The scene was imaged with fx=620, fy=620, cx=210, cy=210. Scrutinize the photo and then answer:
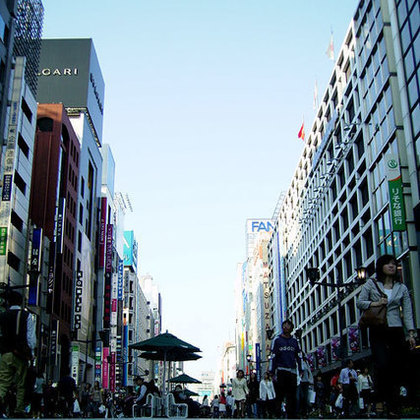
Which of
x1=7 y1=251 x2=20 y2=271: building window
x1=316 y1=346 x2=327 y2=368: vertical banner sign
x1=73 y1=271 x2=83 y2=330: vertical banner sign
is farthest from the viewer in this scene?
x1=73 y1=271 x2=83 y2=330: vertical banner sign

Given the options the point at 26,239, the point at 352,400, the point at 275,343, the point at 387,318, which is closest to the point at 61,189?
the point at 26,239

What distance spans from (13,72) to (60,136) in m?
13.9

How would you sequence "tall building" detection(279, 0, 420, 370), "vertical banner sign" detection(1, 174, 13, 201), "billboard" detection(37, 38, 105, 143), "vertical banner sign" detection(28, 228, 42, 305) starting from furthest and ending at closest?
"billboard" detection(37, 38, 105, 143), "vertical banner sign" detection(28, 228, 42, 305), "vertical banner sign" detection(1, 174, 13, 201), "tall building" detection(279, 0, 420, 370)

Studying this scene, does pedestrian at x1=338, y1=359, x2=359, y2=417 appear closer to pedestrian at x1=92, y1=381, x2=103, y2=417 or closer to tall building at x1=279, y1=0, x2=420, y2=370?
tall building at x1=279, y1=0, x2=420, y2=370

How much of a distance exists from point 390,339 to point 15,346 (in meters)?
5.47

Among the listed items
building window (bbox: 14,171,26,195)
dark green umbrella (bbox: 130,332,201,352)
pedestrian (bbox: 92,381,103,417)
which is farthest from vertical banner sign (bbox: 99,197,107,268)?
dark green umbrella (bbox: 130,332,201,352)

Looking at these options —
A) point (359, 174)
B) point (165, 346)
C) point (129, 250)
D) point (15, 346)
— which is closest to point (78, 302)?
point (359, 174)

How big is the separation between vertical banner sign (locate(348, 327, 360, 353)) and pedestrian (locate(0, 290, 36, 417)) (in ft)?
120

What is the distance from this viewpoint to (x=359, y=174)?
152 feet

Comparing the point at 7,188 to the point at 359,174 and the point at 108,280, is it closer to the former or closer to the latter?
the point at 359,174

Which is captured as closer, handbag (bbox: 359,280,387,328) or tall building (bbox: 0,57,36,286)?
handbag (bbox: 359,280,387,328)

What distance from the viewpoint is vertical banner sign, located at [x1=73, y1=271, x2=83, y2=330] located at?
5944cm

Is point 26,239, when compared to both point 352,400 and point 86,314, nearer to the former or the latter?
point 86,314

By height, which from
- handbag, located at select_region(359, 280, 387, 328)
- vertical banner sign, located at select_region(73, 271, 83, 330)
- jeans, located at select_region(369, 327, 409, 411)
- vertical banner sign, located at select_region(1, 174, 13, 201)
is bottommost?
jeans, located at select_region(369, 327, 409, 411)
